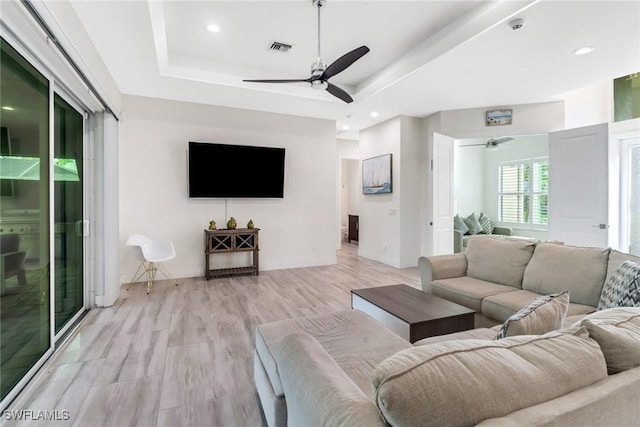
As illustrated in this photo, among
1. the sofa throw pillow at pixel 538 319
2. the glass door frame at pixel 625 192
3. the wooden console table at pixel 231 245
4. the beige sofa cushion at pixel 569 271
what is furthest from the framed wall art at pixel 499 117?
the sofa throw pillow at pixel 538 319

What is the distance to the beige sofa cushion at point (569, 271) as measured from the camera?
227 centimetres

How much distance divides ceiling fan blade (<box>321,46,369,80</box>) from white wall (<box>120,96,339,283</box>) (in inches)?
103

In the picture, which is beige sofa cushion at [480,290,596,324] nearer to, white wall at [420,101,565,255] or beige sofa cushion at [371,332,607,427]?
beige sofa cushion at [371,332,607,427]

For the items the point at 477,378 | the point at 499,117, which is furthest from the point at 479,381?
the point at 499,117

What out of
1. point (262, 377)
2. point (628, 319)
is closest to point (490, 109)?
point (628, 319)

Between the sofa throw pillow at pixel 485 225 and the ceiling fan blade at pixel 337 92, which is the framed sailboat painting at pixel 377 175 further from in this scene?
the sofa throw pillow at pixel 485 225

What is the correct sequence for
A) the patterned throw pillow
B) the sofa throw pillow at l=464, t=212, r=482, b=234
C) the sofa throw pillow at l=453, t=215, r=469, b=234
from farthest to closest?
the sofa throw pillow at l=464, t=212, r=482, b=234
the sofa throw pillow at l=453, t=215, r=469, b=234
the patterned throw pillow

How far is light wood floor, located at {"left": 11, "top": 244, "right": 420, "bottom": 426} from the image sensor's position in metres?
1.80

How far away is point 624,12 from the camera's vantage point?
2586 mm

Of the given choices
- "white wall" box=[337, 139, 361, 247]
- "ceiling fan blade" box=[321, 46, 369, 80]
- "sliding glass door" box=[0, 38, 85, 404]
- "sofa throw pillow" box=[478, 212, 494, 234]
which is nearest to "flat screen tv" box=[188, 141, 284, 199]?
"sliding glass door" box=[0, 38, 85, 404]

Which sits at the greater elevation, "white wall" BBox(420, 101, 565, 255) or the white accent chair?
"white wall" BBox(420, 101, 565, 255)

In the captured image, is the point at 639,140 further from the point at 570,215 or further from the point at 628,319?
the point at 628,319

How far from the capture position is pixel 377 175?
20.4 feet

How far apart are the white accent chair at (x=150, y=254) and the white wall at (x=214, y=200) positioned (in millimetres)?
139
